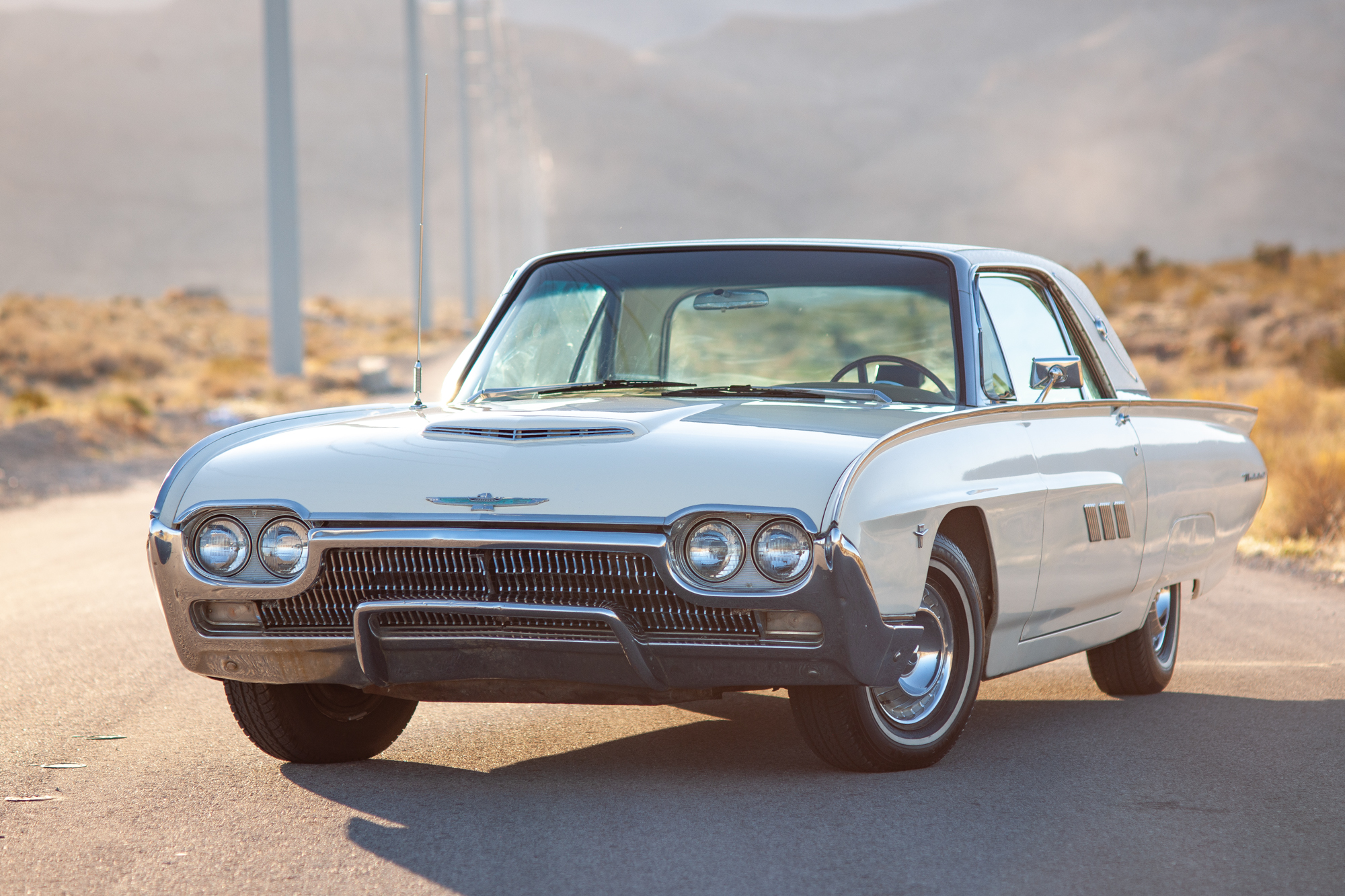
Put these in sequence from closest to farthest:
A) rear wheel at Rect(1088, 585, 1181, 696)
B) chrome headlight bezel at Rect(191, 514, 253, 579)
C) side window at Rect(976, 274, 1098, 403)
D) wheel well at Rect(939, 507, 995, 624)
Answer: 1. chrome headlight bezel at Rect(191, 514, 253, 579)
2. wheel well at Rect(939, 507, 995, 624)
3. side window at Rect(976, 274, 1098, 403)
4. rear wheel at Rect(1088, 585, 1181, 696)

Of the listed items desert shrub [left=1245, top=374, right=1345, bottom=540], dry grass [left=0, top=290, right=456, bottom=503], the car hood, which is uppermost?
the car hood

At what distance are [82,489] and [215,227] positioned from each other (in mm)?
133396

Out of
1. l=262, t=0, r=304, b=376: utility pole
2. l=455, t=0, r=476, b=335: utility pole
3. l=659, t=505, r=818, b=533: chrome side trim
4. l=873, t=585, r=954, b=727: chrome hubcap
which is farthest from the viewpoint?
l=455, t=0, r=476, b=335: utility pole

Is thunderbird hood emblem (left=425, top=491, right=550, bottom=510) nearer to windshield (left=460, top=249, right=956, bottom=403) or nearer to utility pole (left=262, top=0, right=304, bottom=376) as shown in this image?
windshield (left=460, top=249, right=956, bottom=403)

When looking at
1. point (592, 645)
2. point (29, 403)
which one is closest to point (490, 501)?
point (592, 645)

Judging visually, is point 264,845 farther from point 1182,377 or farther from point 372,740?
point 1182,377

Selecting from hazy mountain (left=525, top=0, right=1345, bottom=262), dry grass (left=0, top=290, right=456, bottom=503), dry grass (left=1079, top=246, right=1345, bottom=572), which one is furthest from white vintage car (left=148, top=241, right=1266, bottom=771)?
hazy mountain (left=525, top=0, right=1345, bottom=262)

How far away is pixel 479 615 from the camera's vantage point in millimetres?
4340

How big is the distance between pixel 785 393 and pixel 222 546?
1.85m

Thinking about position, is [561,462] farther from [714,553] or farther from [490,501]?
[714,553]

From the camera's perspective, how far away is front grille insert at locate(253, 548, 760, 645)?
4.26 meters

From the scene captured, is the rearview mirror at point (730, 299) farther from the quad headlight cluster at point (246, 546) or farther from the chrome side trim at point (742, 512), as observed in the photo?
the quad headlight cluster at point (246, 546)

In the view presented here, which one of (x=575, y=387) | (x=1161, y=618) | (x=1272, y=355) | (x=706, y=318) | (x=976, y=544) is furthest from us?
(x=1272, y=355)

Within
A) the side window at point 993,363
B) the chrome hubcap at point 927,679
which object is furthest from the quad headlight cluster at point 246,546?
the side window at point 993,363
